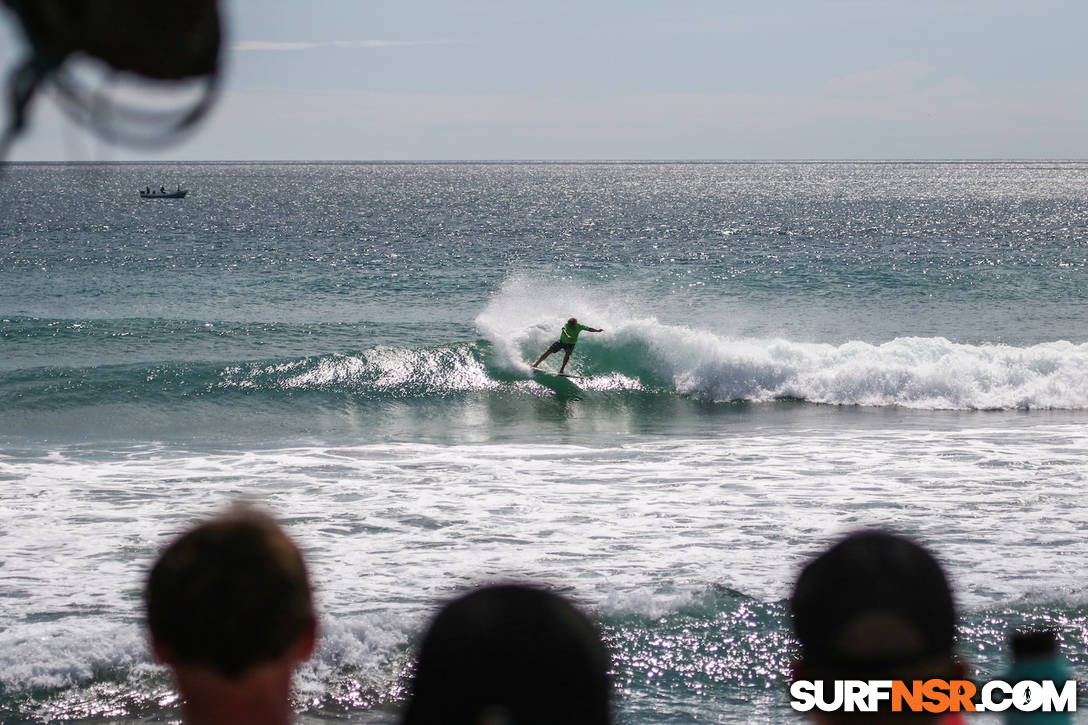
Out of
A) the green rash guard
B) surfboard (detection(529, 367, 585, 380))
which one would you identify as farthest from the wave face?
the green rash guard

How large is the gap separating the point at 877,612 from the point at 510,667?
45cm

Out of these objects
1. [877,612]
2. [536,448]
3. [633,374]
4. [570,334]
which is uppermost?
[877,612]

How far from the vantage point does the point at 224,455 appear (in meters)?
15.4

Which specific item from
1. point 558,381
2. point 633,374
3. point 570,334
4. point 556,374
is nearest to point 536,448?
point 570,334

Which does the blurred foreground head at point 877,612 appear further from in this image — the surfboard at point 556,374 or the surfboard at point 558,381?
the surfboard at point 556,374

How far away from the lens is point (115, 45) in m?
1.18

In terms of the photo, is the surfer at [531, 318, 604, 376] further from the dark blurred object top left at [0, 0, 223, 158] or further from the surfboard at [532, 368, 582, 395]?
the dark blurred object top left at [0, 0, 223, 158]

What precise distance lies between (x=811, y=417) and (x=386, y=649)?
13245 millimetres

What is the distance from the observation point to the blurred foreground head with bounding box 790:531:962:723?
1.23m

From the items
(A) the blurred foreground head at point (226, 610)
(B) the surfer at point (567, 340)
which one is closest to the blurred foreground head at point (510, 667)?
(A) the blurred foreground head at point (226, 610)

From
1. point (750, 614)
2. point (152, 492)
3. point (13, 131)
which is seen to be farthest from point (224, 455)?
point (13, 131)

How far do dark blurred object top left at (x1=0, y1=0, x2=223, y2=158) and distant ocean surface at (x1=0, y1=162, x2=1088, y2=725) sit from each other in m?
0.14

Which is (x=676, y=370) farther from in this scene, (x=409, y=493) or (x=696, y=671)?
(x=696, y=671)

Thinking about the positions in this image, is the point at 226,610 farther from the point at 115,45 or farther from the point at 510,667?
the point at 115,45
